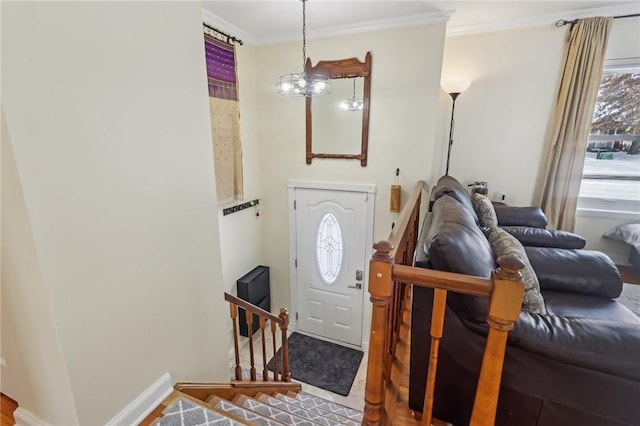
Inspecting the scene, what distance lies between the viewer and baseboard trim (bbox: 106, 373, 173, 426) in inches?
53.0

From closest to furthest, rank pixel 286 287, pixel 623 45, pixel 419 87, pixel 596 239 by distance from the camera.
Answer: pixel 623 45, pixel 419 87, pixel 596 239, pixel 286 287

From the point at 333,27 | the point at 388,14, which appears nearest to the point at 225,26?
the point at 333,27

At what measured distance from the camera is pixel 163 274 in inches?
58.1

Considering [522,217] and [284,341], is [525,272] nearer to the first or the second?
[522,217]

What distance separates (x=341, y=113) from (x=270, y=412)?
3.01 metres

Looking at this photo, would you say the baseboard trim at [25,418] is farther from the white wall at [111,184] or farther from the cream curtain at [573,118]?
the cream curtain at [573,118]

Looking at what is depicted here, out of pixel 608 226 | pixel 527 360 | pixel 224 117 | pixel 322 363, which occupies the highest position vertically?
pixel 224 117

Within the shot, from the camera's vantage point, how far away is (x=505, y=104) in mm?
3428

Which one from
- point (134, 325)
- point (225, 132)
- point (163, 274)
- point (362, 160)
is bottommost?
point (134, 325)

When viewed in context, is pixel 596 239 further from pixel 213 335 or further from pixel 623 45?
pixel 213 335

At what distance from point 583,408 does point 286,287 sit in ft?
11.8

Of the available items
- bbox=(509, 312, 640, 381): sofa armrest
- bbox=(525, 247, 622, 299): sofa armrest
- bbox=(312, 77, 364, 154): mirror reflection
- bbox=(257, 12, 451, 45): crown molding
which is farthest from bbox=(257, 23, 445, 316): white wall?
bbox=(509, 312, 640, 381): sofa armrest

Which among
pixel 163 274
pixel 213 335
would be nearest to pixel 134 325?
pixel 163 274

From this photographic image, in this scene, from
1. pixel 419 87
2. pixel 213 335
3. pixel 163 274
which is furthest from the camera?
pixel 419 87
